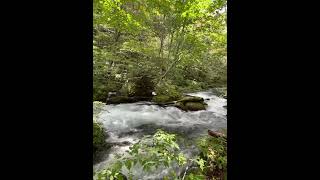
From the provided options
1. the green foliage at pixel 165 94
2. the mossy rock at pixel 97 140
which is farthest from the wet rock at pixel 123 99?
the mossy rock at pixel 97 140

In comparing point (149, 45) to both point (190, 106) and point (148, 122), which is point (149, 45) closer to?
point (190, 106)

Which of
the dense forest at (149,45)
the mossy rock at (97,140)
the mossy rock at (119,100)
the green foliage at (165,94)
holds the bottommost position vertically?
the mossy rock at (97,140)

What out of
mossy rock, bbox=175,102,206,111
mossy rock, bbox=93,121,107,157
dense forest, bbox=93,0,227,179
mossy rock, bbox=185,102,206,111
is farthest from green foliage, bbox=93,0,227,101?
mossy rock, bbox=93,121,107,157

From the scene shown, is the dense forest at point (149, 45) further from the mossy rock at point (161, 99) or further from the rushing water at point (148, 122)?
the rushing water at point (148, 122)

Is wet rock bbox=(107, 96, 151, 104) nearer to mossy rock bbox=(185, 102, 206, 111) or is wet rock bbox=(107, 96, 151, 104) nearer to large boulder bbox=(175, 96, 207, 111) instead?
large boulder bbox=(175, 96, 207, 111)

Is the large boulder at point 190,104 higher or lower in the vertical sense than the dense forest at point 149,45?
lower

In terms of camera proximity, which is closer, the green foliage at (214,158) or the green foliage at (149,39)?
the green foliage at (214,158)

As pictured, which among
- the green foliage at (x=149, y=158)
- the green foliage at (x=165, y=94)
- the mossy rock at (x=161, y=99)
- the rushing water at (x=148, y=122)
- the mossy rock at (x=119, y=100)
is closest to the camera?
the green foliage at (x=149, y=158)

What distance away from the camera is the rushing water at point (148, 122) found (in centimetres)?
663

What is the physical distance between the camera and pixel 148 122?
8.87m

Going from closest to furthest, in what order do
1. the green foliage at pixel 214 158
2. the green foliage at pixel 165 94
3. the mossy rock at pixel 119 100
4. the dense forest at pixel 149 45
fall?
the green foliage at pixel 214 158
the dense forest at pixel 149 45
the mossy rock at pixel 119 100
the green foliage at pixel 165 94
